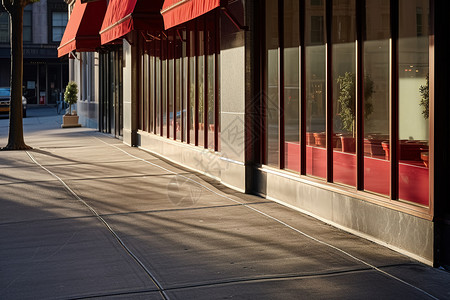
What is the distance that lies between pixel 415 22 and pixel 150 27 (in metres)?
9.98

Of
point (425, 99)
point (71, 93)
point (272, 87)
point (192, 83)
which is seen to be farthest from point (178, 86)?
point (71, 93)

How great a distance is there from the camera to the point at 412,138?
25.2 feet

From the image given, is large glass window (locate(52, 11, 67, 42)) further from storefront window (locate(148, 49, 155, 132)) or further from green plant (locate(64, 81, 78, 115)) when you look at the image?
storefront window (locate(148, 49, 155, 132))

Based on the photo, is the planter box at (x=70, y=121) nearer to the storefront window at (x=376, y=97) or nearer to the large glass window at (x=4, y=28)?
the storefront window at (x=376, y=97)

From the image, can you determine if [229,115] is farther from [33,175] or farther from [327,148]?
[33,175]

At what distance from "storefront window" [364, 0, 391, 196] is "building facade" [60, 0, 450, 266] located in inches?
0.6

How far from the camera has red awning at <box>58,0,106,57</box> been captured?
2461 cm

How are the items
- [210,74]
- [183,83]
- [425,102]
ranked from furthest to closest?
[183,83] → [210,74] → [425,102]

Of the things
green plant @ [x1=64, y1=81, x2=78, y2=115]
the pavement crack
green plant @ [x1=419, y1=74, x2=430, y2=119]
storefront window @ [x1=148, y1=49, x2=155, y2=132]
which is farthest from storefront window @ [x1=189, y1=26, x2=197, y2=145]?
green plant @ [x1=64, y1=81, x2=78, y2=115]

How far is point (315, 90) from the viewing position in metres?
9.99

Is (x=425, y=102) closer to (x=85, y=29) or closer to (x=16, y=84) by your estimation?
(x=16, y=84)

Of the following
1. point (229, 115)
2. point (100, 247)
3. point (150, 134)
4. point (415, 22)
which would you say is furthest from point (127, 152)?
point (415, 22)

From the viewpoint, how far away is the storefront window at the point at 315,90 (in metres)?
9.74

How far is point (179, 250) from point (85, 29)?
1844 centimetres
